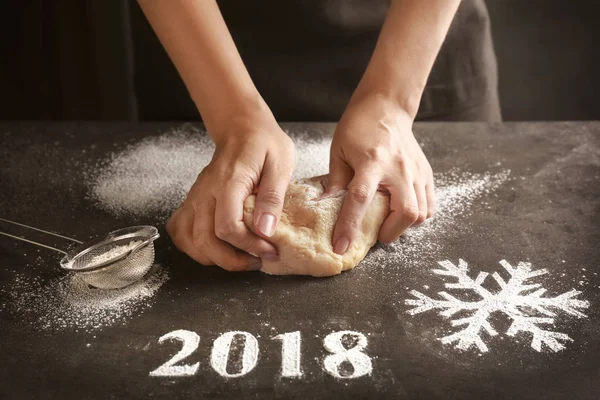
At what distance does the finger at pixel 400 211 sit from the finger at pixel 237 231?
8.8 inches

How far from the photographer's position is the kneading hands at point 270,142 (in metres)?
1.17

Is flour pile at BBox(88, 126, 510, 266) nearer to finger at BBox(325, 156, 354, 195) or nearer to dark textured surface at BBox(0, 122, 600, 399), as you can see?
dark textured surface at BBox(0, 122, 600, 399)

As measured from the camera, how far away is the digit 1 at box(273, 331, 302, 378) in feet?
3.11

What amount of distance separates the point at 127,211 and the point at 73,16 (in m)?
1.09

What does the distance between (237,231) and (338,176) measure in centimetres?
25

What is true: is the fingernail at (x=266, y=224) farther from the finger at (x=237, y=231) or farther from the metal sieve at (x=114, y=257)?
the metal sieve at (x=114, y=257)

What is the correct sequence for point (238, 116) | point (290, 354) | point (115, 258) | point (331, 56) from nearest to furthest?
point (290, 354) < point (115, 258) < point (238, 116) < point (331, 56)

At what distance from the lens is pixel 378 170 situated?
48.4 inches

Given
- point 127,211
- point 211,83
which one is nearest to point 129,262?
point 127,211

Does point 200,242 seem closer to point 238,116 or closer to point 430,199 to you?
point 238,116

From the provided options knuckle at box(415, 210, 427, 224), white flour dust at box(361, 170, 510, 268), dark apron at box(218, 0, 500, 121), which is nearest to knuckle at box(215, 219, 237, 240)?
white flour dust at box(361, 170, 510, 268)

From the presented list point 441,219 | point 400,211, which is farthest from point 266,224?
point 441,219

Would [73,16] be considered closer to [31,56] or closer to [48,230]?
[31,56]

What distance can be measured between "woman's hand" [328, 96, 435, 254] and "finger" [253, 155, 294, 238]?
10cm
